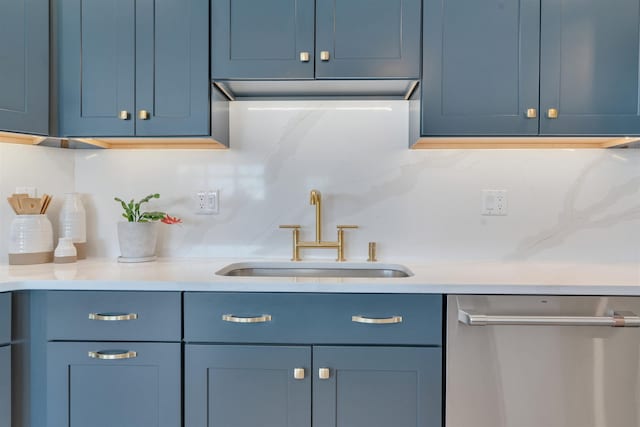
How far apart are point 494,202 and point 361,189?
1.99 feet

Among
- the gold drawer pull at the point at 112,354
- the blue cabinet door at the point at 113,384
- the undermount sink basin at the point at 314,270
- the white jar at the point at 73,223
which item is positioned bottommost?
the blue cabinet door at the point at 113,384

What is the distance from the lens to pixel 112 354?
141cm

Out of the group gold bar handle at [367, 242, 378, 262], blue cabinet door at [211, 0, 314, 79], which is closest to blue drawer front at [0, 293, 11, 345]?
blue cabinet door at [211, 0, 314, 79]

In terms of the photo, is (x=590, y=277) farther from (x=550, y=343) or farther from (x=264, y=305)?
(x=264, y=305)

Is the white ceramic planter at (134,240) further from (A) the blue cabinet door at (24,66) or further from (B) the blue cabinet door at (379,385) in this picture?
(B) the blue cabinet door at (379,385)

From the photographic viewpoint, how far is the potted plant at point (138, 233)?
182 cm

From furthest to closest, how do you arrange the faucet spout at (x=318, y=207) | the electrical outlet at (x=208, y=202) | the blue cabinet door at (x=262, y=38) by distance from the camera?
the electrical outlet at (x=208, y=202)
the faucet spout at (x=318, y=207)
the blue cabinet door at (x=262, y=38)

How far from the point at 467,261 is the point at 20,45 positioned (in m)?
1.99

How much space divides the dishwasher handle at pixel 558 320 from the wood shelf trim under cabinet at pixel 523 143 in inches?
28.7

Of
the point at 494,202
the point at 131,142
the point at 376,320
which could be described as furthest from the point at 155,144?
the point at 494,202

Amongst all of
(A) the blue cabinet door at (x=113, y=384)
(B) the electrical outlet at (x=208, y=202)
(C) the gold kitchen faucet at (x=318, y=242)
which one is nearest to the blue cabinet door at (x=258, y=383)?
(A) the blue cabinet door at (x=113, y=384)

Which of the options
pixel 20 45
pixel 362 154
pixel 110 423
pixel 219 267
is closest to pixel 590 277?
pixel 362 154

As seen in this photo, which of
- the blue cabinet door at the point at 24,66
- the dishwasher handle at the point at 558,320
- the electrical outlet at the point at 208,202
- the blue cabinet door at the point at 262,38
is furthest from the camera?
the electrical outlet at the point at 208,202

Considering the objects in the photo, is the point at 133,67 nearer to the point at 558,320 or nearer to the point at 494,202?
the point at 494,202
